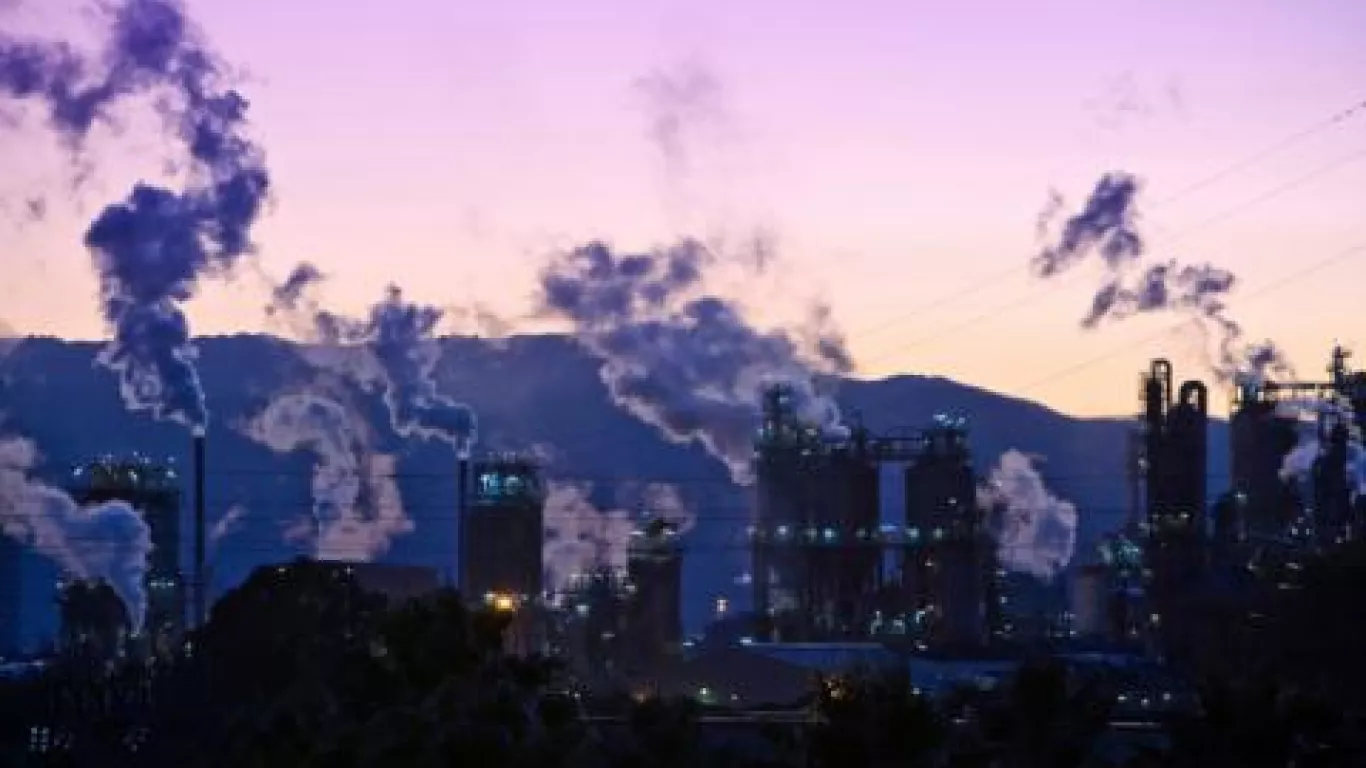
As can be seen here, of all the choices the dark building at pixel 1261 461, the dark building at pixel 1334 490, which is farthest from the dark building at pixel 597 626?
the dark building at pixel 1334 490

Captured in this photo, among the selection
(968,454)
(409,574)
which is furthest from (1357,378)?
(409,574)

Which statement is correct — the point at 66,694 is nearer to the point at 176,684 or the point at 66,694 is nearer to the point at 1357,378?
the point at 176,684

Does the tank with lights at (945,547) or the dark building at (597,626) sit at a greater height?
the tank with lights at (945,547)

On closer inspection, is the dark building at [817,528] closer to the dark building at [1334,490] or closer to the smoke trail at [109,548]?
the dark building at [1334,490]

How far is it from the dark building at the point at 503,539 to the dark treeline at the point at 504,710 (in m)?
45.1

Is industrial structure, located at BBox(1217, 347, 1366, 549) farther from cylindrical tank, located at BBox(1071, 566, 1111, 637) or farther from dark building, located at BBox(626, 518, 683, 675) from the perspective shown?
dark building, located at BBox(626, 518, 683, 675)

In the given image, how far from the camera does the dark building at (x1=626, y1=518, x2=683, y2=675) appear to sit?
460ft

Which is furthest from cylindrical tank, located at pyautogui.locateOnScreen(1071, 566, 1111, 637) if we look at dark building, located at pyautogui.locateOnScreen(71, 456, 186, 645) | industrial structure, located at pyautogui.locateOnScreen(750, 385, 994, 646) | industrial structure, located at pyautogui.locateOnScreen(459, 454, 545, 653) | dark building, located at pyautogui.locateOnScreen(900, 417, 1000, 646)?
dark building, located at pyautogui.locateOnScreen(71, 456, 186, 645)

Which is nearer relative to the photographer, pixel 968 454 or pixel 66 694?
pixel 66 694

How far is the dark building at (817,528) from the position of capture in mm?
145000

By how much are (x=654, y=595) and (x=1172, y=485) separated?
28636 mm

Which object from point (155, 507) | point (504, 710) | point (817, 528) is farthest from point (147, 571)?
point (504, 710)

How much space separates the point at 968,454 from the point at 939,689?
47.4m

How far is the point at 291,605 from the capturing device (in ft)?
300
